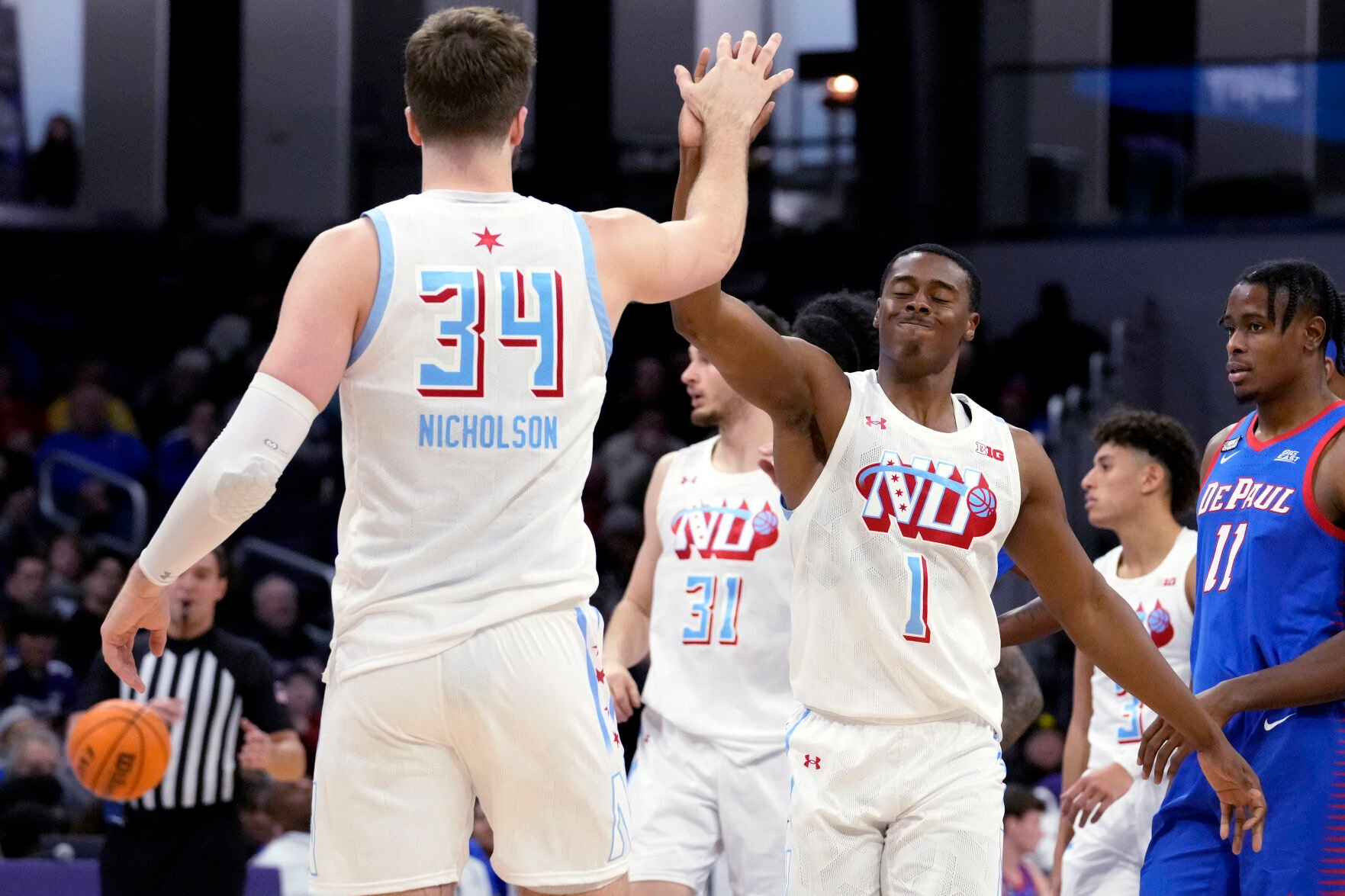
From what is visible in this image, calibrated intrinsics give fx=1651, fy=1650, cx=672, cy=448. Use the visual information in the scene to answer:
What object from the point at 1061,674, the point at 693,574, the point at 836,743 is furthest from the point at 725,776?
the point at 1061,674

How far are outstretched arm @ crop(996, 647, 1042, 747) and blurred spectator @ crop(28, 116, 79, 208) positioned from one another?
12.4 metres

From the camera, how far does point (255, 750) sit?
5953 millimetres

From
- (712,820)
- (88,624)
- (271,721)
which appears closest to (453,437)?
(712,820)

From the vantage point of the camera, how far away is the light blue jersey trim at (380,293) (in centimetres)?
284

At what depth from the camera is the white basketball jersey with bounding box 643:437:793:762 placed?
517cm

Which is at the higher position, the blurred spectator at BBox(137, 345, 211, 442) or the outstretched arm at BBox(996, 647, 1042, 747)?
the blurred spectator at BBox(137, 345, 211, 442)

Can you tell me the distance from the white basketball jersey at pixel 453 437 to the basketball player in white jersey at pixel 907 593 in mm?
834

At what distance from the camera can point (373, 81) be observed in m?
16.1

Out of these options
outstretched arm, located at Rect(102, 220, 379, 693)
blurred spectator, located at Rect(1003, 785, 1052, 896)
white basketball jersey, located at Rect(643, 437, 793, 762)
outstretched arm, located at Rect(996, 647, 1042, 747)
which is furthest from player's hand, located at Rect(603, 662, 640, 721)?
blurred spectator, located at Rect(1003, 785, 1052, 896)

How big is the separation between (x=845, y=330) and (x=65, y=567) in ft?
26.2

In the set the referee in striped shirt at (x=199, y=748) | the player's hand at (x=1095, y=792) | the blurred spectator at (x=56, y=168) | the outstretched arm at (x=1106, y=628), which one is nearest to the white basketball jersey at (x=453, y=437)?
the outstretched arm at (x=1106, y=628)

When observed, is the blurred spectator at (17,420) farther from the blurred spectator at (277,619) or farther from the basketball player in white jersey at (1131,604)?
the basketball player in white jersey at (1131,604)

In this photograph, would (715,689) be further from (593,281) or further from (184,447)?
(184,447)

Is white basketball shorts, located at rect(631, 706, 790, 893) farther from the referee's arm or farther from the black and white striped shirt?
the black and white striped shirt
